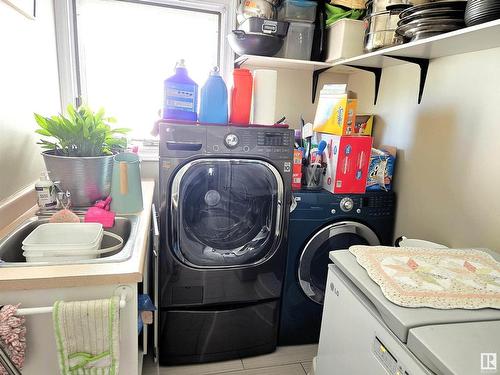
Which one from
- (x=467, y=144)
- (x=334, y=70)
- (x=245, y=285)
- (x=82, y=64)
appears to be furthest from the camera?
(x=334, y=70)

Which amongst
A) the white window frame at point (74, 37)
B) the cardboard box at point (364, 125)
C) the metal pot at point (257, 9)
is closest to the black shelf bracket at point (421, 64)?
the cardboard box at point (364, 125)

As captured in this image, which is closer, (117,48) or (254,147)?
(254,147)

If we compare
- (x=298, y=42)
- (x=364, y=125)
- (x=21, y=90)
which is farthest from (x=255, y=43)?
(x=21, y=90)

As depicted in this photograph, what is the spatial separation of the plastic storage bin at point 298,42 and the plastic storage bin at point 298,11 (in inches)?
1.5

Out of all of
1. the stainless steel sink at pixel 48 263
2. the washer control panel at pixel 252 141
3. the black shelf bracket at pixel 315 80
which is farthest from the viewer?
the black shelf bracket at pixel 315 80

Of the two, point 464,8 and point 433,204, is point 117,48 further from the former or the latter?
point 433,204

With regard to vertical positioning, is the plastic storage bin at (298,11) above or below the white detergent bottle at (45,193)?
above

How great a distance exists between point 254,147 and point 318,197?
1.63 ft

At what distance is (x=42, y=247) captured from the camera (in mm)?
1073

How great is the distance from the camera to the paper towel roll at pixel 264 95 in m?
1.74

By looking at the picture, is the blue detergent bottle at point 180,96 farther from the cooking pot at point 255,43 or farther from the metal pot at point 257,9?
the metal pot at point 257,9

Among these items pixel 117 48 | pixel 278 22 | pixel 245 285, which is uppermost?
pixel 278 22

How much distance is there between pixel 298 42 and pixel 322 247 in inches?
53.7

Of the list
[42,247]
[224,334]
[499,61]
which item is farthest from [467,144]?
[42,247]
